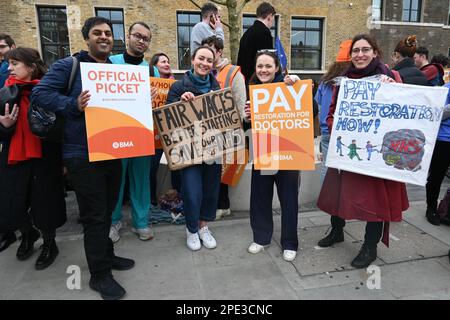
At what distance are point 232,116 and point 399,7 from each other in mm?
18674

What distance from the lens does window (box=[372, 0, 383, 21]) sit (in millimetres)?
17188

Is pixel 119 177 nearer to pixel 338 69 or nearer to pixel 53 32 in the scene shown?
pixel 338 69

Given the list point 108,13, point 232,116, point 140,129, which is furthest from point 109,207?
point 108,13

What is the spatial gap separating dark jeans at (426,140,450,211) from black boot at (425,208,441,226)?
0.04 m

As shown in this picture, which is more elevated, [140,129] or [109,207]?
[140,129]

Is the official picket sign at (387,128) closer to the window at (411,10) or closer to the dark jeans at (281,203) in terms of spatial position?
the dark jeans at (281,203)

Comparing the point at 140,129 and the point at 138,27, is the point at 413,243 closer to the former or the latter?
the point at 140,129

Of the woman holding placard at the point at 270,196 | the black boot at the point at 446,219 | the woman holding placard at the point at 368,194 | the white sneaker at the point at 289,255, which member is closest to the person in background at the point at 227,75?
the woman holding placard at the point at 270,196

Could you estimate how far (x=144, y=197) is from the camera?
355 cm

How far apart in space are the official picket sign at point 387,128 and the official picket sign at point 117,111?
1.66 meters

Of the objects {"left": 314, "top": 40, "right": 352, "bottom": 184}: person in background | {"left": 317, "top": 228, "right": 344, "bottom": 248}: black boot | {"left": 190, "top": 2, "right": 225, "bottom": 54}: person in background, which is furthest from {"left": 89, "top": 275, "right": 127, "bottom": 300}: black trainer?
{"left": 190, "top": 2, "right": 225, "bottom": 54}: person in background

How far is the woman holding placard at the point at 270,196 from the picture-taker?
2998mm

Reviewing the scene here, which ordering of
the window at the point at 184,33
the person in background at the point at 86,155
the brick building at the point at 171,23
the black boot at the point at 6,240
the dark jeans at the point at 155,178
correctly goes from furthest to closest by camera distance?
1. the window at the point at 184,33
2. the brick building at the point at 171,23
3. the dark jeans at the point at 155,178
4. the black boot at the point at 6,240
5. the person in background at the point at 86,155

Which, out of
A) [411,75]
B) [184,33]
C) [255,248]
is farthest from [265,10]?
[184,33]
